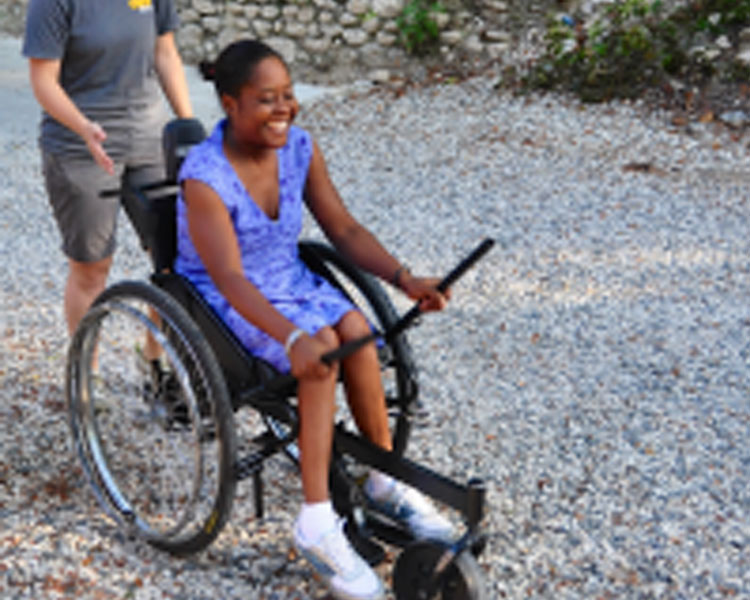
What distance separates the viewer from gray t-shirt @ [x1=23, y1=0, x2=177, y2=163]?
8.30ft

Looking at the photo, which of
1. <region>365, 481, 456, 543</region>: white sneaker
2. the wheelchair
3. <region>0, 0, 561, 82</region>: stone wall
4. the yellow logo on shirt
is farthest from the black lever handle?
<region>0, 0, 561, 82</region>: stone wall

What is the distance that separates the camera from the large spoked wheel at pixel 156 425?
6.64 ft

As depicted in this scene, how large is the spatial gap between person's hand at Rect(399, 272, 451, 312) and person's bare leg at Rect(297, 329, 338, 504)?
233 millimetres

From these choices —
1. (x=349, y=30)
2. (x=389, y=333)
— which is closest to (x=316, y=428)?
(x=389, y=333)

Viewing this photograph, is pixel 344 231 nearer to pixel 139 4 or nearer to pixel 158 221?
pixel 158 221

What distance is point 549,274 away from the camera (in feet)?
14.6

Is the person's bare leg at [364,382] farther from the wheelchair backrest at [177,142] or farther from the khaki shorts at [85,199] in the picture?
the khaki shorts at [85,199]

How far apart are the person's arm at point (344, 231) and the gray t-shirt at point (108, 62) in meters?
0.69

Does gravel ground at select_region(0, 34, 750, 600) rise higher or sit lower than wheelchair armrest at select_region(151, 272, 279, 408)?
lower

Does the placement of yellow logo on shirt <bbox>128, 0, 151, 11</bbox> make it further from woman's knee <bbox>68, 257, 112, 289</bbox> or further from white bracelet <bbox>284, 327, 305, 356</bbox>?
white bracelet <bbox>284, 327, 305, 356</bbox>

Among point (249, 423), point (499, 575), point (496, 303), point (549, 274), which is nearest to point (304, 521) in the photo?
point (499, 575)

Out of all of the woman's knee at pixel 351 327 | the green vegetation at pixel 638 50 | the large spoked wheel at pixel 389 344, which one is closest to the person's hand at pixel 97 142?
the large spoked wheel at pixel 389 344

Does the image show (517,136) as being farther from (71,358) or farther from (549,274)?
(71,358)

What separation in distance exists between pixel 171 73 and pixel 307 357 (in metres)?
1.37
